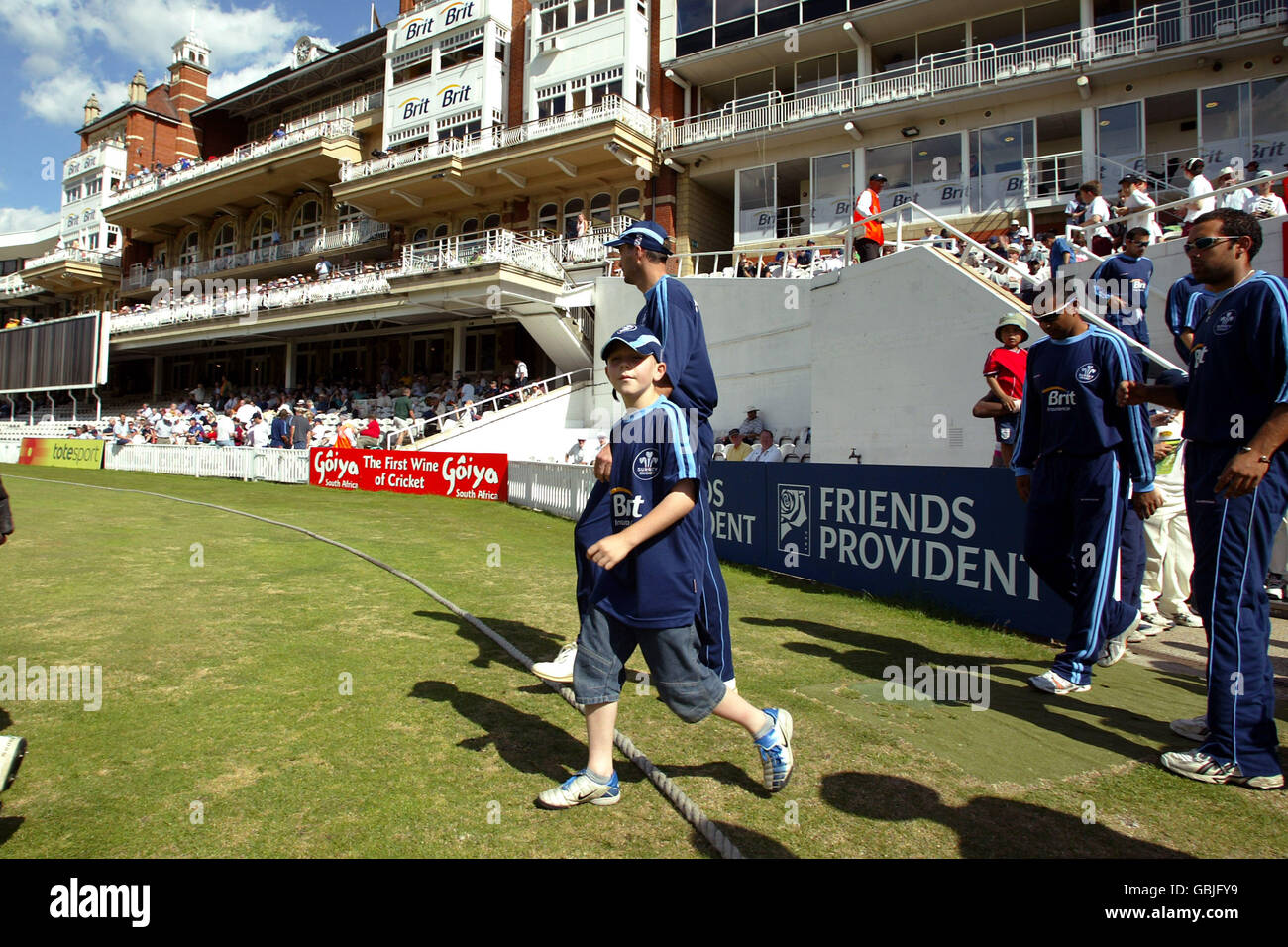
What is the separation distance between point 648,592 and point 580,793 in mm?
847

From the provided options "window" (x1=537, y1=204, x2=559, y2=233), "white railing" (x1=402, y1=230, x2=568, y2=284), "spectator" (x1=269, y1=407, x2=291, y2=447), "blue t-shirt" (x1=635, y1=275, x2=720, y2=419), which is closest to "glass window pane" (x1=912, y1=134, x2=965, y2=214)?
"white railing" (x1=402, y1=230, x2=568, y2=284)

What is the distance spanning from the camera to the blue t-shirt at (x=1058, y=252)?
11844 mm

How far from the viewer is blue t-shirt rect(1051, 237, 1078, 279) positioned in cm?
1184

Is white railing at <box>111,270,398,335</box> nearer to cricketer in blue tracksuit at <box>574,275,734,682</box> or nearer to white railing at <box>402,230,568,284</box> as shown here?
white railing at <box>402,230,568,284</box>

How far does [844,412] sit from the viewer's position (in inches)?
551

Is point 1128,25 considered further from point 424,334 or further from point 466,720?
point 424,334

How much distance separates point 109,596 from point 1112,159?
24.7m

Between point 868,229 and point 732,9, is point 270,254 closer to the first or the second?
point 732,9

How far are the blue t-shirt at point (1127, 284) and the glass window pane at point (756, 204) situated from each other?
731 inches

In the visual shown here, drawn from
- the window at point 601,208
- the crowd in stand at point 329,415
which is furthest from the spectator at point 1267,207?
the window at point 601,208

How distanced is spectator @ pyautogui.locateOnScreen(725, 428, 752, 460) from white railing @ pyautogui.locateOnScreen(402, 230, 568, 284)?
10988 millimetres

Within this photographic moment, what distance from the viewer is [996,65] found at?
2208 centimetres
